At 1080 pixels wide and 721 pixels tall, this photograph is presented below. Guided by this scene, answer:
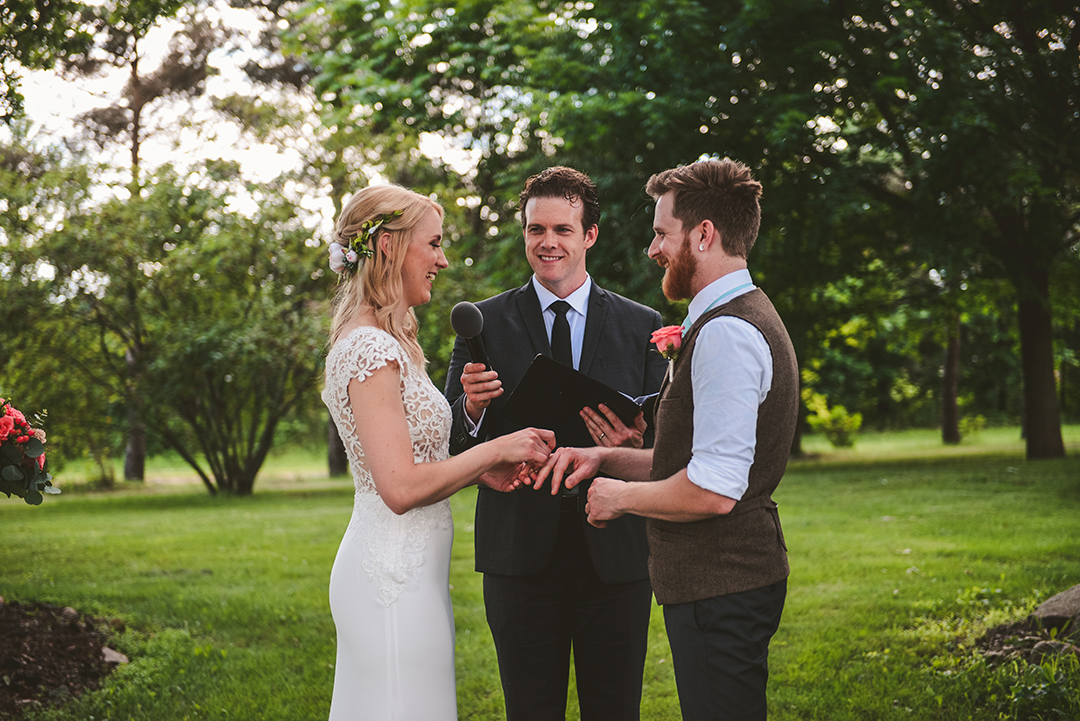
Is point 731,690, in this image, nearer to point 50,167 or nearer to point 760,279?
point 760,279

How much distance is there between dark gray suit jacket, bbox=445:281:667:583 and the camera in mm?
3332

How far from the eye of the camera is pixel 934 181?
12.2m

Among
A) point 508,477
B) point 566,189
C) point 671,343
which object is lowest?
point 508,477

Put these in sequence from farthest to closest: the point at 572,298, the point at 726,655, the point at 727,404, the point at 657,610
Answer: the point at 657,610
the point at 572,298
the point at 726,655
the point at 727,404

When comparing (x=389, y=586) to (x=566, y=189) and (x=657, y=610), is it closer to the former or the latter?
(x=566, y=189)

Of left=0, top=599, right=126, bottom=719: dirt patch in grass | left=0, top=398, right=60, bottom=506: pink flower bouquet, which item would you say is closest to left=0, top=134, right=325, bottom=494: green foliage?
left=0, top=599, right=126, bottom=719: dirt patch in grass

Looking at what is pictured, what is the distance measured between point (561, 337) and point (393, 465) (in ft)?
3.72

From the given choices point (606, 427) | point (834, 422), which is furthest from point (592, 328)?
point (834, 422)

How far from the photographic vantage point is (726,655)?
96.2 inches

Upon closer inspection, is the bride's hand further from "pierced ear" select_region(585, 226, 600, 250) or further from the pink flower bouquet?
the pink flower bouquet

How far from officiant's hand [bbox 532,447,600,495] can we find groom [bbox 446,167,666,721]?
0.40 ft

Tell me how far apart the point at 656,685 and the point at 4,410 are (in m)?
4.23

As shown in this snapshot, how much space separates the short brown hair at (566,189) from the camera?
3.48 m

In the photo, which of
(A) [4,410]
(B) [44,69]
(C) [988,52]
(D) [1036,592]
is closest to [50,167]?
(B) [44,69]
